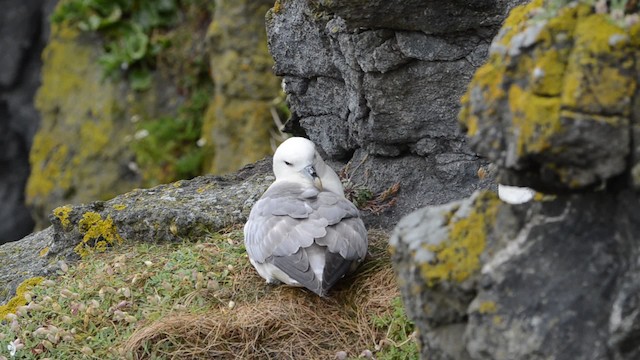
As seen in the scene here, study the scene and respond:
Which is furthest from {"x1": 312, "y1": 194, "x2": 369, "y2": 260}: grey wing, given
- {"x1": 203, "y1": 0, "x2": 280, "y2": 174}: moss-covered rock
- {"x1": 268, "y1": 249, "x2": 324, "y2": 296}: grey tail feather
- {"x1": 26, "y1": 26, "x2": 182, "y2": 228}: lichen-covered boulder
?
{"x1": 26, "y1": 26, "x2": 182, "y2": 228}: lichen-covered boulder

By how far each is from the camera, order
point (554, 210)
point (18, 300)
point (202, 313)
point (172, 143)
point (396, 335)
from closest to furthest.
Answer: point (554, 210) → point (396, 335) → point (202, 313) → point (18, 300) → point (172, 143)

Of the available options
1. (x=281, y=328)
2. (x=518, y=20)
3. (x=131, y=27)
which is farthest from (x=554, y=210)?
(x=131, y=27)

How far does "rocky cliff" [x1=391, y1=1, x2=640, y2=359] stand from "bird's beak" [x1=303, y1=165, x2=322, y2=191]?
7.04 feet

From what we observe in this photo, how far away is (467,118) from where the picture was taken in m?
2.37

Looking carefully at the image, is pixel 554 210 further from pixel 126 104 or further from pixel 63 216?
pixel 126 104

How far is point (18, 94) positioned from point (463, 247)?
822cm

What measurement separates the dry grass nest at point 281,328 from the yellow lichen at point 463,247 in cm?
137

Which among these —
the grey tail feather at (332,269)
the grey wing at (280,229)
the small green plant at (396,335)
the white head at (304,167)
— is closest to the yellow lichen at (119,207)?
the white head at (304,167)

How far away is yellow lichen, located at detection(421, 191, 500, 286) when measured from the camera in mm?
2342

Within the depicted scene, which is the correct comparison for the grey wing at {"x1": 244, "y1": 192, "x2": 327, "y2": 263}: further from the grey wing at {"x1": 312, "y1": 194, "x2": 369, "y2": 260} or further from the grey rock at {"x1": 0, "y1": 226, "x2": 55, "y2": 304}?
the grey rock at {"x1": 0, "y1": 226, "x2": 55, "y2": 304}

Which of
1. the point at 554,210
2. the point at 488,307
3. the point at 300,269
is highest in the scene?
the point at 554,210

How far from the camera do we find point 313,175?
458 cm

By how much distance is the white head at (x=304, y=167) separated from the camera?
4.59 meters

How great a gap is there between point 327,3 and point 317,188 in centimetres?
96
